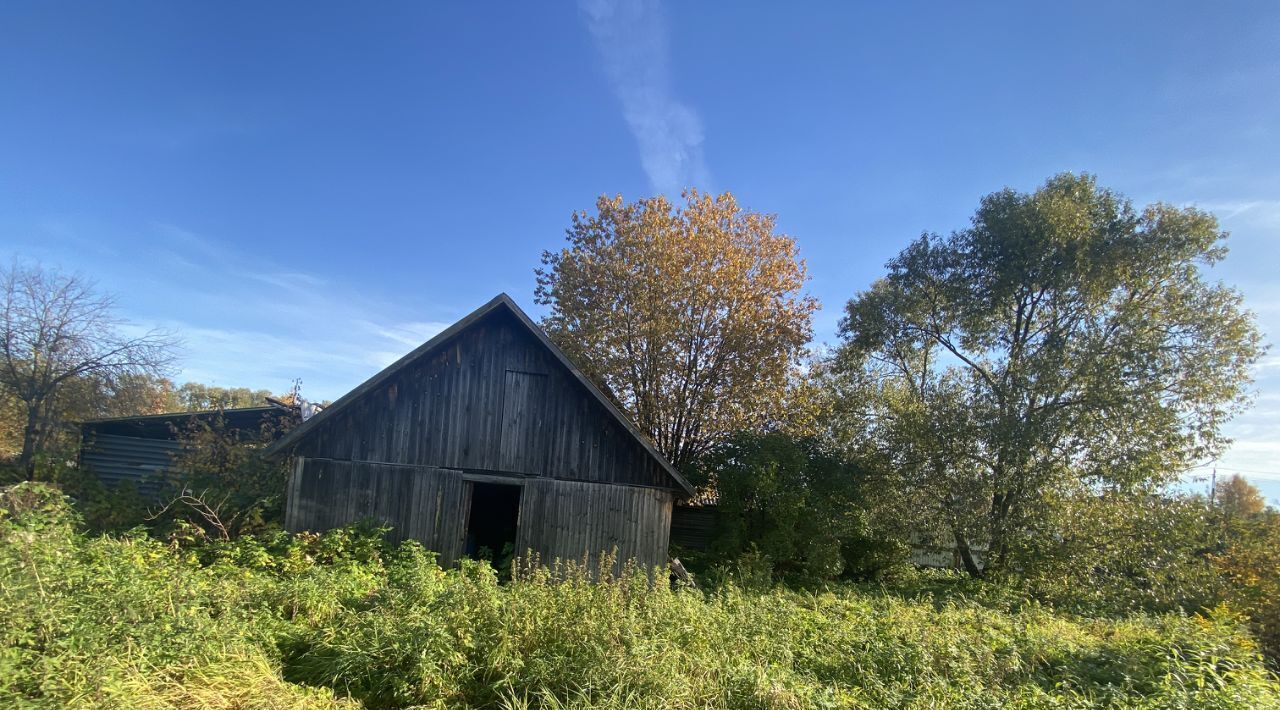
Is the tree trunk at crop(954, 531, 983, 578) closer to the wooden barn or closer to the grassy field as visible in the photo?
the grassy field

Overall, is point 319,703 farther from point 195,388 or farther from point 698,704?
point 195,388

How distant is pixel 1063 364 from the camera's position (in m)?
16.7

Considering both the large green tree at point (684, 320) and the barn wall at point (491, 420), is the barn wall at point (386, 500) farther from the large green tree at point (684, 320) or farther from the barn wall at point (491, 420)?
the large green tree at point (684, 320)

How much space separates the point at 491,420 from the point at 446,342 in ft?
6.04

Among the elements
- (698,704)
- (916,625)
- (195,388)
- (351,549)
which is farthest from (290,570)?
(195,388)

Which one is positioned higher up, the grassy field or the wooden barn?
the wooden barn

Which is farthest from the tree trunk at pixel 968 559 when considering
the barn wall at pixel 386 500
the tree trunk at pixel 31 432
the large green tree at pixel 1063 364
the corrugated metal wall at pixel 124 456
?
the tree trunk at pixel 31 432

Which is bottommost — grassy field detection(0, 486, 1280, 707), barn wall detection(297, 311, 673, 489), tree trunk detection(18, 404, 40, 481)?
grassy field detection(0, 486, 1280, 707)

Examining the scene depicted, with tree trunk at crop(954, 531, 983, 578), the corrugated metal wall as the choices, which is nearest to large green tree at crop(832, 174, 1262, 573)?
tree trunk at crop(954, 531, 983, 578)

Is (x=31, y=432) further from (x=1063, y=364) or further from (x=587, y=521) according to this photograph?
(x=1063, y=364)

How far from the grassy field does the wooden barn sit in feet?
10.4

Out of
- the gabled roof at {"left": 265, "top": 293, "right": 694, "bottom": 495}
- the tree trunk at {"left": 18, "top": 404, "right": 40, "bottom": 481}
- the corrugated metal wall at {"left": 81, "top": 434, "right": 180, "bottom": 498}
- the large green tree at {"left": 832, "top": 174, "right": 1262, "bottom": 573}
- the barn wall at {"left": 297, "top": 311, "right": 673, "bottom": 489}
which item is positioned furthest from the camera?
the corrugated metal wall at {"left": 81, "top": 434, "right": 180, "bottom": 498}

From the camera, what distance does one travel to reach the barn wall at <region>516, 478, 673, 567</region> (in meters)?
12.6

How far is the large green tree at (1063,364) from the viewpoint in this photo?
1587cm
